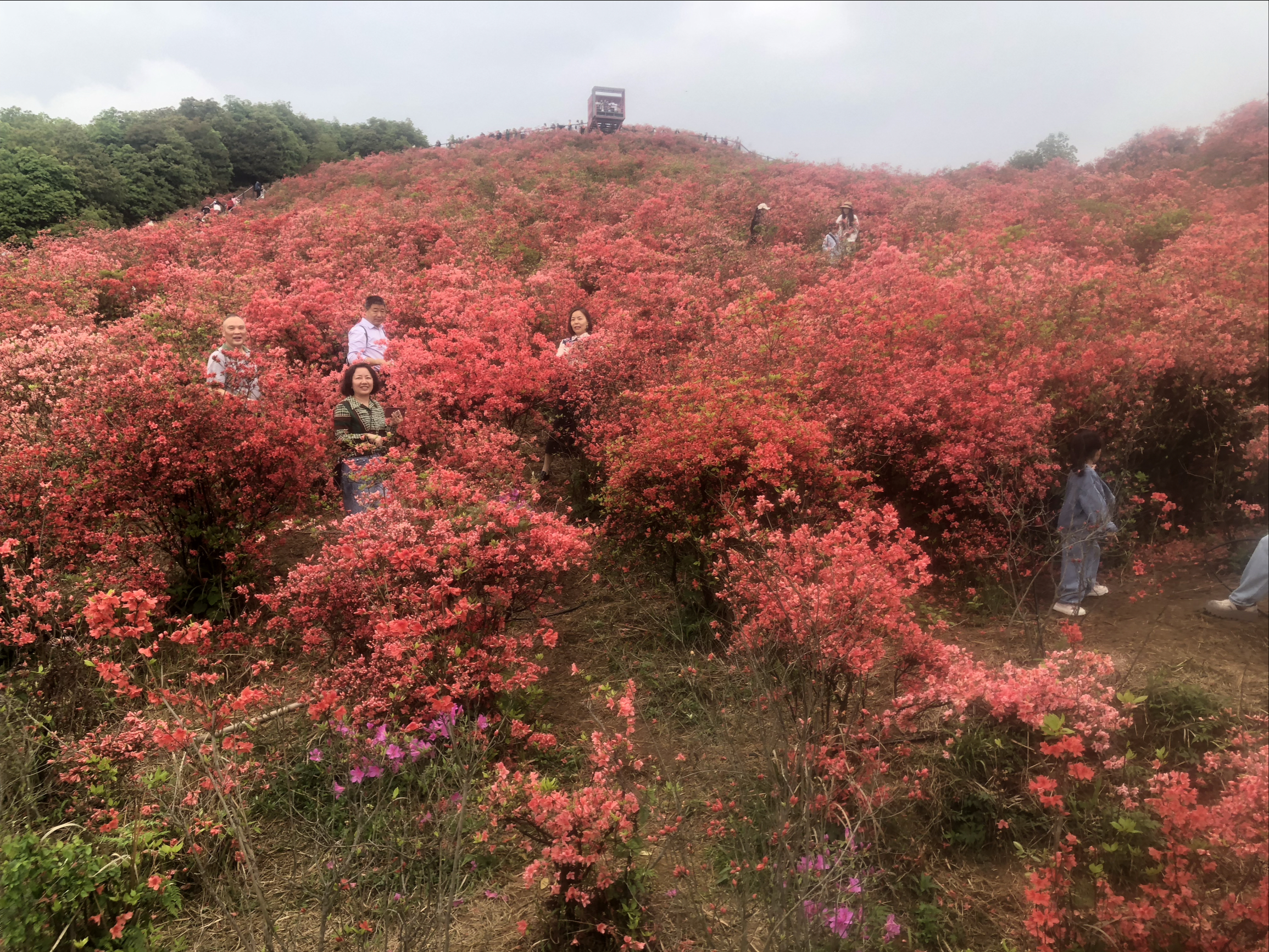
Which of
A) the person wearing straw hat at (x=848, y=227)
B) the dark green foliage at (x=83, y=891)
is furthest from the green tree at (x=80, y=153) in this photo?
the dark green foliage at (x=83, y=891)

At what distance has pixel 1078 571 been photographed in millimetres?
4715

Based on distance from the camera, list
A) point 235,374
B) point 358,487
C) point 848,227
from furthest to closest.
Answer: point 848,227
point 358,487
point 235,374

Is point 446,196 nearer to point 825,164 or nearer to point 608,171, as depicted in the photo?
point 608,171

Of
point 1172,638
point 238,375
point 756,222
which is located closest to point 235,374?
point 238,375

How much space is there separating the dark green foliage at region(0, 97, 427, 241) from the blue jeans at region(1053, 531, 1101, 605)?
984 inches

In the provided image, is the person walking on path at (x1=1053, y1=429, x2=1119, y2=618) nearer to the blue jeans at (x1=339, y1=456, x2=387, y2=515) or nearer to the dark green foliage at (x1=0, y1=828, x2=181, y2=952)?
the blue jeans at (x1=339, y1=456, x2=387, y2=515)

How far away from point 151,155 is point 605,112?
854 inches

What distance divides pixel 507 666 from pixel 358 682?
0.83 meters

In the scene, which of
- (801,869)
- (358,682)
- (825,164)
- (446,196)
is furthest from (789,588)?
(825,164)

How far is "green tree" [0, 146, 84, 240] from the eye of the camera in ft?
67.6

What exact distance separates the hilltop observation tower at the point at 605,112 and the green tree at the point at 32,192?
2073 centimetres

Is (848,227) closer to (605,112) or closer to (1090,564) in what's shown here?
(1090,564)

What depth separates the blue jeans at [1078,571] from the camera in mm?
4566

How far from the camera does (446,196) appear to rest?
55.9ft
